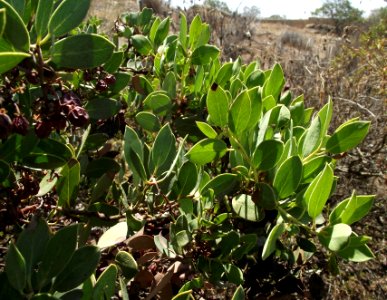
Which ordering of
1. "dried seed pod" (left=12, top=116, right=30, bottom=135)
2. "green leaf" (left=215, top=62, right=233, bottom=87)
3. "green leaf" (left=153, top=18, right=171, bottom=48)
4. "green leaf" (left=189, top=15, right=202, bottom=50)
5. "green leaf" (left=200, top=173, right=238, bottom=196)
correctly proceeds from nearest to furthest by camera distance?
1. "dried seed pod" (left=12, top=116, right=30, bottom=135)
2. "green leaf" (left=200, top=173, right=238, bottom=196)
3. "green leaf" (left=215, top=62, right=233, bottom=87)
4. "green leaf" (left=189, top=15, right=202, bottom=50)
5. "green leaf" (left=153, top=18, right=171, bottom=48)

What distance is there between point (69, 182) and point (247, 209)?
367 mm

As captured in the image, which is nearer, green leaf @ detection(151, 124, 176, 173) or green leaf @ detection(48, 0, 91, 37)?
green leaf @ detection(48, 0, 91, 37)

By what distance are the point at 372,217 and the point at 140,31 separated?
2.24 m

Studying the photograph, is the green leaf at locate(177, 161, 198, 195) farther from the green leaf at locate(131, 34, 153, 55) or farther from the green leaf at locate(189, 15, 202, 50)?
the green leaf at locate(131, 34, 153, 55)

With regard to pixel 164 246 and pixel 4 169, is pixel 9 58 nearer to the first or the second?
pixel 4 169

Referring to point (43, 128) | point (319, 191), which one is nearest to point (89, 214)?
point (43, 128)

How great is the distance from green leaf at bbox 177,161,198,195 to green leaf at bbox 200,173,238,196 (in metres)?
0.03

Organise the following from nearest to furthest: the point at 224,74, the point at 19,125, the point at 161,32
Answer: the point at 19,125, the point at 224,74, the point at 161,32

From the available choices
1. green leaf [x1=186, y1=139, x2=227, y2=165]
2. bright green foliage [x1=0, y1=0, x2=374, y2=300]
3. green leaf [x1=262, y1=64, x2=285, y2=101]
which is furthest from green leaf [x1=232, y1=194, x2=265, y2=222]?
green leaf [x1=262, y1=64, x2=285, y2=101]

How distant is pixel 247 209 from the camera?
916mm

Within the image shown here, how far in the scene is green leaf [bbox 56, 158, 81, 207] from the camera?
32.9 inches

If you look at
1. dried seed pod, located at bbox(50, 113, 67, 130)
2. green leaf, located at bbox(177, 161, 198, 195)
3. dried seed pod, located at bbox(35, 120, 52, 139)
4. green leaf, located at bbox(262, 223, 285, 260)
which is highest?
dried seed pod, located at bbox(50, 113, 67, 130)

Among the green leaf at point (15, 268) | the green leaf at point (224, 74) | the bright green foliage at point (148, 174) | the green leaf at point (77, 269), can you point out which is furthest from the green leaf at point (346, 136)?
the green leaf at point (15, 268)

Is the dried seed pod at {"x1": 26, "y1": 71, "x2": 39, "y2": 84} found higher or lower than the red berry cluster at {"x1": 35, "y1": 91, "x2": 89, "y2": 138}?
higher
